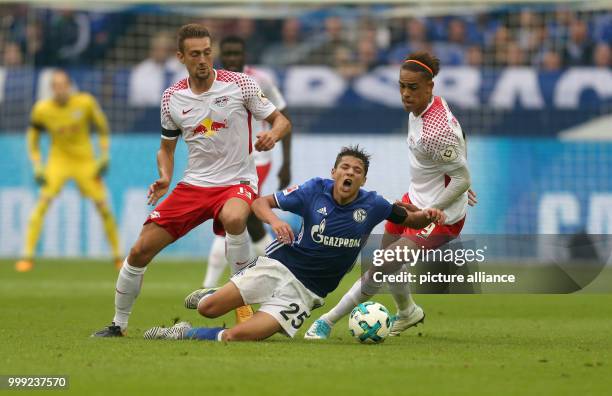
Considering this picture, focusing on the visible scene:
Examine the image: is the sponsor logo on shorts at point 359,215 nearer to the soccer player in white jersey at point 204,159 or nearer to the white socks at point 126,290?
the soccer player in white jersey at point 204,159

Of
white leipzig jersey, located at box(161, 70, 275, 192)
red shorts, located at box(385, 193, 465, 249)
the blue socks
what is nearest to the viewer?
the blue socks

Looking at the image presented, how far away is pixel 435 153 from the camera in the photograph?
9.88m

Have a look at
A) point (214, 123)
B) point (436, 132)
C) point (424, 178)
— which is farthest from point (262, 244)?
point (436, 132)

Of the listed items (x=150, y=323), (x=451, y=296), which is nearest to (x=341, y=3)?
(x=451, y=296)

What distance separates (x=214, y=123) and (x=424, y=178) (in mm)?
1756

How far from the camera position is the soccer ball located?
30.3 ft

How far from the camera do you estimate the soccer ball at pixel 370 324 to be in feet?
30.3

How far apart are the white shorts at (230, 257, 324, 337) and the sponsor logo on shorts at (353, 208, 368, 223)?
2.05ft

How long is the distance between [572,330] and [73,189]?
11636mm

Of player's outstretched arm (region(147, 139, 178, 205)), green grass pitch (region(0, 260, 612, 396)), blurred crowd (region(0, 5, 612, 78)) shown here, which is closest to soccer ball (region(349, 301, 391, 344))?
green grass pitch (region(0, 260, 612, 396))

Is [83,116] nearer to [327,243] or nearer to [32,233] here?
[32,233]

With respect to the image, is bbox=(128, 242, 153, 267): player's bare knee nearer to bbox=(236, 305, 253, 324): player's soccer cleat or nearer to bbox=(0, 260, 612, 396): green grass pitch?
bbox=(0, 260, 612, 396): green grass pitch

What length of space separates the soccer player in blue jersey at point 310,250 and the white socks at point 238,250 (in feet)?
1.46

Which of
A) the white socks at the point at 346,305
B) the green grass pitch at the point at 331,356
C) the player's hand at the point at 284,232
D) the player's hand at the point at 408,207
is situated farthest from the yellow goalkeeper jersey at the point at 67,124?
the player's hand at the point at 284,232
